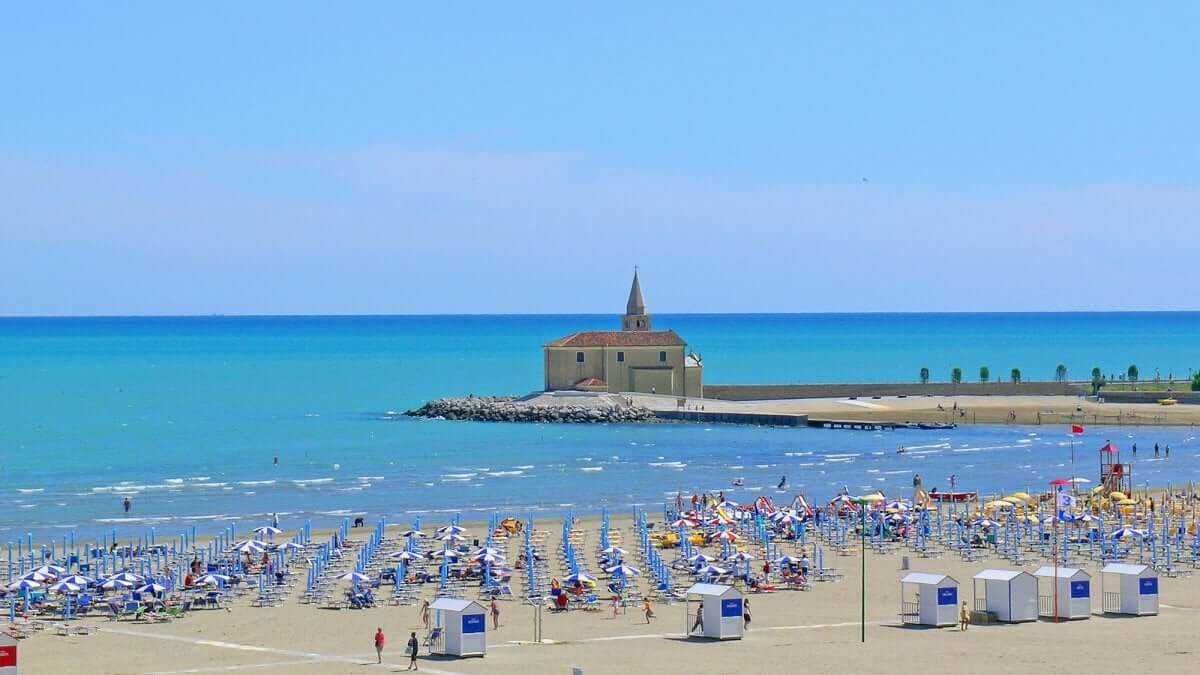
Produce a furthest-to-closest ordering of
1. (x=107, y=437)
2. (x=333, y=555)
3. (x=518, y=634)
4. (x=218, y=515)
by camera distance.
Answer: (x=107, y=437) < (x=218, y=515) < (x=333, y=555) < (x=518, y=634)

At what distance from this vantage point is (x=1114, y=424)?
316 feet

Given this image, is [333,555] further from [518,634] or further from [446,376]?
[446,376]

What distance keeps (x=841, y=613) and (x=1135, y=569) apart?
6.02 meters

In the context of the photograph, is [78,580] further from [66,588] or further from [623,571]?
[623,571]

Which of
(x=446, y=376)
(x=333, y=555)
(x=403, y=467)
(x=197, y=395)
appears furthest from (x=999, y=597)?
(x=446, y=376)

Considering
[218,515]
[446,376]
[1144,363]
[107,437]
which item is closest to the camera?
[218,515]

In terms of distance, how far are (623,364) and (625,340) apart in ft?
5.92

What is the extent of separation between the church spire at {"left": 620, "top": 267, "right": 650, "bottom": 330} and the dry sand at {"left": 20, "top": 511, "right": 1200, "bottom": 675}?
249 ft

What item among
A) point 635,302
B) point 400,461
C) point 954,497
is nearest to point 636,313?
point 635,302

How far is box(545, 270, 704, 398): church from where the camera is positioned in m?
108

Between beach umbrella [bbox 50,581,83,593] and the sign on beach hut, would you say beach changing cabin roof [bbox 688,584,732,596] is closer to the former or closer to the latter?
the sign on beach hut

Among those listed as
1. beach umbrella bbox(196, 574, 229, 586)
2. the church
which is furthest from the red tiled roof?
beach umbrella bbox(196, 574, 229, 586)

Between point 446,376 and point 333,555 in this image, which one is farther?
point 446,376

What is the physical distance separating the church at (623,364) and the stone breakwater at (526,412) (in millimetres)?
3376
